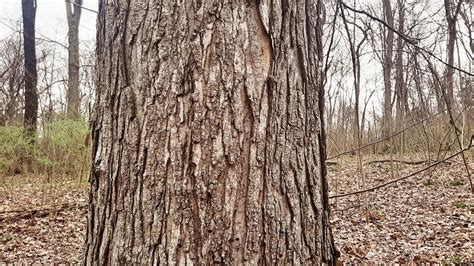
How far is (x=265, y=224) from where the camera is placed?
939 millimetres

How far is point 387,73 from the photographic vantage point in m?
Answer: 11.6

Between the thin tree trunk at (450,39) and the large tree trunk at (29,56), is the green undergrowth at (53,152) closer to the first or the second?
the large tree trunk at (29,56)

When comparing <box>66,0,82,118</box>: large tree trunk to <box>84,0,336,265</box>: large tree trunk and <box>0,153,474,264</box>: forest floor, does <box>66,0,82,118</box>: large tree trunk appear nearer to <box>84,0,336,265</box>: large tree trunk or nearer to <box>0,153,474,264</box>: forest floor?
<box>0,153,474,264</box>: forest floor

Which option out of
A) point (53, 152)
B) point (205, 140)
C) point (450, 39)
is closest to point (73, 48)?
point (53, 152)

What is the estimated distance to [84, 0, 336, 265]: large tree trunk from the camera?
36.2 inches

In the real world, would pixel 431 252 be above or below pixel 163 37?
below

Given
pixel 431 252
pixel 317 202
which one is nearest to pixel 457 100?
pixel 431 252

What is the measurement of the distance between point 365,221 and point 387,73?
7717 millimetres

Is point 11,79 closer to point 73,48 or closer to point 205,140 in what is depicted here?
point 73,48

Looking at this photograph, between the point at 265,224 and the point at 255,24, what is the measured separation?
0.47 m

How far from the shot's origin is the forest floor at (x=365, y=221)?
381 centimetres

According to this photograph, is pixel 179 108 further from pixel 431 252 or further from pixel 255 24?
pixel 431 252

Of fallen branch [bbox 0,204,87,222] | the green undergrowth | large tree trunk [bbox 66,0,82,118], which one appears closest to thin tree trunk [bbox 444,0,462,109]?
the green undergrowth

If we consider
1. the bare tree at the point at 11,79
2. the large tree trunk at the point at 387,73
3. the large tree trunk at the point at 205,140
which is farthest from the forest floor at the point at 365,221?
the bare tree at the point at 11,79
